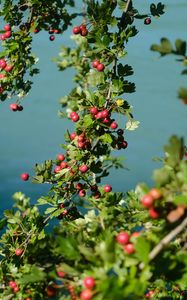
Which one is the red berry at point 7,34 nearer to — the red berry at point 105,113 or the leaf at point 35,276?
the red berry at point 105,113

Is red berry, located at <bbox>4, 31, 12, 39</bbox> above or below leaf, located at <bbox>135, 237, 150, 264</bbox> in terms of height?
above

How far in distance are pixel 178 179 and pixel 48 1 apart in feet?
11.7

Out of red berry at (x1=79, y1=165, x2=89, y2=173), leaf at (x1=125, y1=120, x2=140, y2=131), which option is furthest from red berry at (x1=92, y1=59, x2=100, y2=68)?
red berry at (x1=79, y1=165, x2=89, y2=173)

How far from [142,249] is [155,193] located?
27 centimetres

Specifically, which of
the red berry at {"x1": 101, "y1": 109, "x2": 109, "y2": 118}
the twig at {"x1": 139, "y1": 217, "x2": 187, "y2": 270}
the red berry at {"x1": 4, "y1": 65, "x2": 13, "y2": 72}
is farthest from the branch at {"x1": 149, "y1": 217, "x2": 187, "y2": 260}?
the red berry at {"x1": 4, "y1": 65, "x2": 13, "y2": 72}

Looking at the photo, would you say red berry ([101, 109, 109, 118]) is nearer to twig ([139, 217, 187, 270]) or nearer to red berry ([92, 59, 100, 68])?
red berry ([92, 59, 100, 68])

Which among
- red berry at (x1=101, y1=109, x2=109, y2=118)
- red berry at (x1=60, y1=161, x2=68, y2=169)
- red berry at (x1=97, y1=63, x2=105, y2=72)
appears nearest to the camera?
red berry at (x1=101, y1=109, x2=109, y2=118)

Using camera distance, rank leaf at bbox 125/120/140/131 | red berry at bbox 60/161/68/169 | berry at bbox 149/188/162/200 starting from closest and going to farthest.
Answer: berry at bbox 149/188/162/200 < red berry at bbox 60/161/68/169 < leaf at bbox 125/120/140/131

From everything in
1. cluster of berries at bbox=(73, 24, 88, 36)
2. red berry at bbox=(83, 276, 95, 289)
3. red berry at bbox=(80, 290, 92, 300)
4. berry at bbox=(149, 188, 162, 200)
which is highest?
cluster of berries at bbox=(73, 24, 88, 36)

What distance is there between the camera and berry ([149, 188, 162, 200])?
197 centimetres

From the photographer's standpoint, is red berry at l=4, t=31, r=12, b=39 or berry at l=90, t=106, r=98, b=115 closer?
berry at l=90, t=106, r=98, b=115

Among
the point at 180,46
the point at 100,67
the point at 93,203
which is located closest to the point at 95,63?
the point at 100,67

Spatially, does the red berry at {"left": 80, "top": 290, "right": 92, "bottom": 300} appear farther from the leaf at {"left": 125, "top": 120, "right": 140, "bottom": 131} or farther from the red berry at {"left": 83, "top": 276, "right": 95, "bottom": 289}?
the leaf at {"left": 125, "top": 120, "right": 140, "bottom": 131}

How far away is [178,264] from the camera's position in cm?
204
